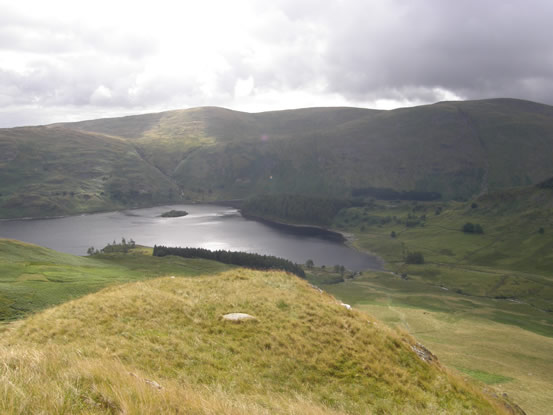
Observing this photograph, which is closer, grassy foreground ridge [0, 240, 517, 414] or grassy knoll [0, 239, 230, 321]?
grassy foreground ridge [0, 240, 517, 414]

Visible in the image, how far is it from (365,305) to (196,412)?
107891 millimetres

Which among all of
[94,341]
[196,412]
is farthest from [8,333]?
[196,412]

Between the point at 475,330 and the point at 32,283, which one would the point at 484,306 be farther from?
the point at 32,283

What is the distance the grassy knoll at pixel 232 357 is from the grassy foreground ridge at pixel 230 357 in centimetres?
5

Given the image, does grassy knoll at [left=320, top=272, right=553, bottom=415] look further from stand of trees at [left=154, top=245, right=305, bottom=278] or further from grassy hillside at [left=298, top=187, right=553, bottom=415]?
stand of trees at [left=154, top=245, right=305, bottom=278]

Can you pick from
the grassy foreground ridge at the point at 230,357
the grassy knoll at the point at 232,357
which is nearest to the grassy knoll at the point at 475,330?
the grassy knoll at the point at 232,357

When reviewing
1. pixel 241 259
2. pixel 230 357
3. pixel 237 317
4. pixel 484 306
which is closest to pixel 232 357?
pixel 230 357

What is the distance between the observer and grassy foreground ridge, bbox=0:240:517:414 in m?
10.2

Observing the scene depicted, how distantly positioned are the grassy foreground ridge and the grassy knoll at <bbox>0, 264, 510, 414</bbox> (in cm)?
5

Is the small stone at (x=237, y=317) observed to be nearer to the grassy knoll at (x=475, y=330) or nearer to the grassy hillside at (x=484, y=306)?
the grassy knoll at (x=475, y=330)

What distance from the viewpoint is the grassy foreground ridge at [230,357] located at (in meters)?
10.2

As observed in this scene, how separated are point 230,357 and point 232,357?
9 centimetres

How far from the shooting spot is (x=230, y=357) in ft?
55.9

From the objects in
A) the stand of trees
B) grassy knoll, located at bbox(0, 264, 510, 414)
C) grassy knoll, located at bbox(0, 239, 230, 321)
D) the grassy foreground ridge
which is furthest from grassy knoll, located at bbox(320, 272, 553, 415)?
grassy knoll, located at bbox(0, 239, 230, 321)
